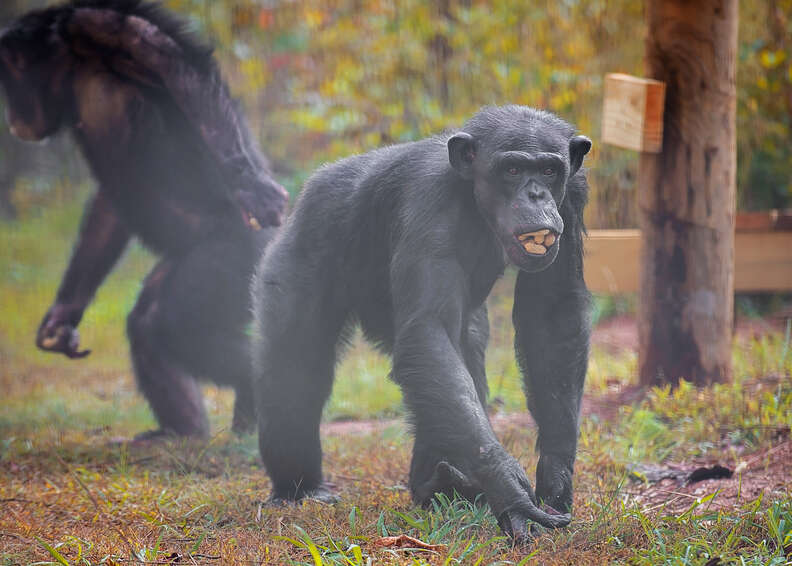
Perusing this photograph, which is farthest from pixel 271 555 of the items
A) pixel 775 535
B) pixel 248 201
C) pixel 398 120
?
pixel 398 120

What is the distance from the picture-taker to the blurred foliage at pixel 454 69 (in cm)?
766

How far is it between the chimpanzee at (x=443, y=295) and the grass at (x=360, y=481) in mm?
205

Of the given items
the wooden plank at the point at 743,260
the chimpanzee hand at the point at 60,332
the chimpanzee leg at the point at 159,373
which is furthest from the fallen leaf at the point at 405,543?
the wooden plank at the point at 743,260

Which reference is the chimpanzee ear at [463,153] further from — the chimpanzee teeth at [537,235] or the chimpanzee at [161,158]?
the chimpanzee at [161,158]

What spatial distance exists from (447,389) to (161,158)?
102 inches

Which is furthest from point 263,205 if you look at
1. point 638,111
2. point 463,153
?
point 638,111

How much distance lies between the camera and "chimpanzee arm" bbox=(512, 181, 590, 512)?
3.28m

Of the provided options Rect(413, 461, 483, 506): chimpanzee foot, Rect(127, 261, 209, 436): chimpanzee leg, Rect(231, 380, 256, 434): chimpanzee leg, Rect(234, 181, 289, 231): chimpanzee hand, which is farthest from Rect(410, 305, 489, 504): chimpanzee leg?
Rect(127, 261, 209, 436): chimpanzee leg

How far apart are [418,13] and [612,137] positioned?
4050mm

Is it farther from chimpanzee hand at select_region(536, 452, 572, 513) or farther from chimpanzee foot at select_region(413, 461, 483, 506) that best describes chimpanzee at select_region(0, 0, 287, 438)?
chimpanzee hand at select_region(536, 452, 572, 513)

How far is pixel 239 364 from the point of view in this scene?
16.2ft

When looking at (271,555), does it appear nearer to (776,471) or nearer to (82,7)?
(776,471)

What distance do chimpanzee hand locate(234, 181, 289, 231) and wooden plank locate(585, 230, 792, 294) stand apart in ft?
7.84

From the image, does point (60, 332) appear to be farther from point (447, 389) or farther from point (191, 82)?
point (447, 389)
